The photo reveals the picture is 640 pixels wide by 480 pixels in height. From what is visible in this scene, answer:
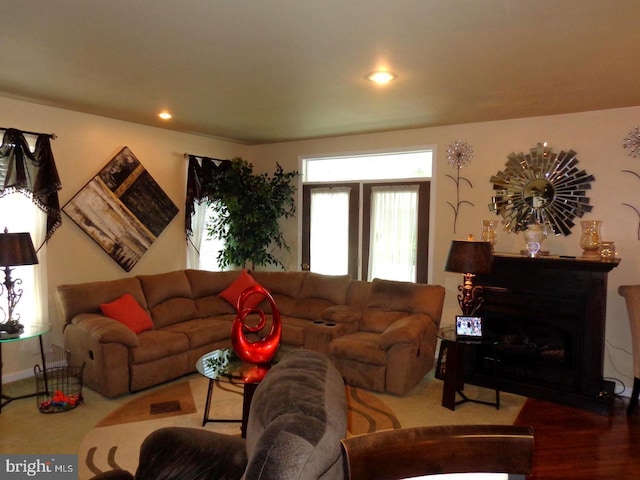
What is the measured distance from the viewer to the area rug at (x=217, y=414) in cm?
284

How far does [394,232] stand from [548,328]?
6.39 ft

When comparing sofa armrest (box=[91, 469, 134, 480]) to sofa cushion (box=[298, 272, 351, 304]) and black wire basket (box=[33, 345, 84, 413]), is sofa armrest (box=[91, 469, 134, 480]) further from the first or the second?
sofa cushion (box=[298, 272, 351, 304])

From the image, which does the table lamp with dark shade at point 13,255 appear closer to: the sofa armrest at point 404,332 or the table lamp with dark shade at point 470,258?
the sofa armrest at point 404,332

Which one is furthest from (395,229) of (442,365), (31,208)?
(31,208)

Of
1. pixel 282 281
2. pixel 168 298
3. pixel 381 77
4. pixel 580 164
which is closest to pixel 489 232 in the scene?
pixel 580 164

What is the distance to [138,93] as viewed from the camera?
3623mm

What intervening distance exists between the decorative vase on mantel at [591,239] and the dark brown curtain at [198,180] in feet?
13.9

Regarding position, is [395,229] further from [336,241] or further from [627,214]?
[627,214]

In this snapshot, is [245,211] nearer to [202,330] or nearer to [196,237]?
[196,237]

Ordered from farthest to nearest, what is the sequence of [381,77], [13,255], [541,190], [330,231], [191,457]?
[330,231], [541,190], [13,255], [381,77], [191,457]

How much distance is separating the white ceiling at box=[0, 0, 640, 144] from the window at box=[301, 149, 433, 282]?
3.33ft

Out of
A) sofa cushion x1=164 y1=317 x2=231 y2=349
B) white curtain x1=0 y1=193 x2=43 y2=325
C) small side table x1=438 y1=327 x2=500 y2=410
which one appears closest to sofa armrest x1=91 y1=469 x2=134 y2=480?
sofa cushion x1=164 y1=317 x2=231 y2=349

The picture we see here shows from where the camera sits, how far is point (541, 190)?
423cm

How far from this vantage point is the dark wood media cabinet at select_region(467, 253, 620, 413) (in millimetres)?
3631
